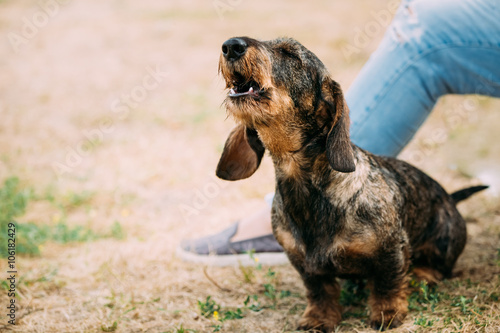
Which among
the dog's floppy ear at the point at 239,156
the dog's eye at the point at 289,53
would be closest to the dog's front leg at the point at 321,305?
the dog's floppy ear at the point at 239,156

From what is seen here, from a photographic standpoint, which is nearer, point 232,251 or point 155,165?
point 232,251

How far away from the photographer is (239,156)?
3.00 metres

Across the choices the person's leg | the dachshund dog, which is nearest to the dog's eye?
the dachshund dog

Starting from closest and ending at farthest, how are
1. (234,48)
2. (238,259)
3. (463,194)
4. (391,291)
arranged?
(234,48) → (391,291) → (463,194) → (238,259)

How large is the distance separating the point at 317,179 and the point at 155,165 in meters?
4.01

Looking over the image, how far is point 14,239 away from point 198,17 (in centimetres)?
1019

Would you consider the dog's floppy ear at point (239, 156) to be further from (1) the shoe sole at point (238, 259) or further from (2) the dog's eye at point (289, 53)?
(1) the shoe sole at point (238, 259)

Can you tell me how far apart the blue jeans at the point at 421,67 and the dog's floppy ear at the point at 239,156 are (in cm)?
79

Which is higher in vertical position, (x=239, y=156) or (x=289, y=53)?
(x=289, y=53)

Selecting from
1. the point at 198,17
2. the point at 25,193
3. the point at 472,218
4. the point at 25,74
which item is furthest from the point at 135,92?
the point at 472,218

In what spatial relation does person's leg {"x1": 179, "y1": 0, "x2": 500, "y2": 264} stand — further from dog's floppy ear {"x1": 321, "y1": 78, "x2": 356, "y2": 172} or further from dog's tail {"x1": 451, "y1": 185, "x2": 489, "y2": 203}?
dog's floppy ear {"x1": 321, "y1": 78, "x2": 356, "y2": 172}

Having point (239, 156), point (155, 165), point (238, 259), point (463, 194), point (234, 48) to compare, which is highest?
point (234, 48)

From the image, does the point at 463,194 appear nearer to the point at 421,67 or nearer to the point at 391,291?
the point at 421,67

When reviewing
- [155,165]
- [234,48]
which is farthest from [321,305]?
[155,165]
